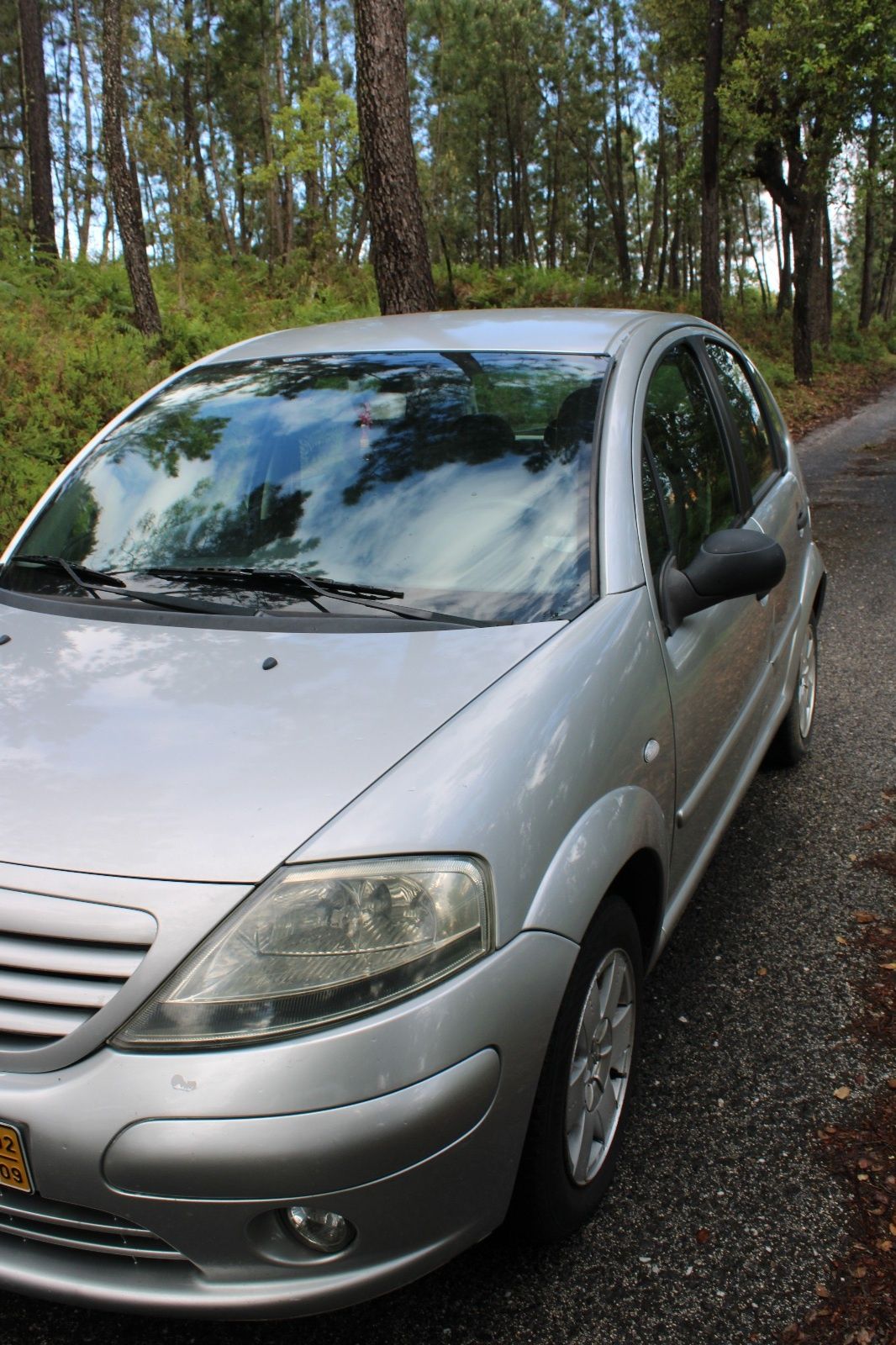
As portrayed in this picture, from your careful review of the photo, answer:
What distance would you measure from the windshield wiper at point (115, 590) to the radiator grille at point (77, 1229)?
47.1 inches

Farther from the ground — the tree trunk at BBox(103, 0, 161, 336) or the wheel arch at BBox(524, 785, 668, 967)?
the tree trunk at BBox(103, 0, 161, 336)

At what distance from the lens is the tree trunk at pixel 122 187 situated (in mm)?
12180

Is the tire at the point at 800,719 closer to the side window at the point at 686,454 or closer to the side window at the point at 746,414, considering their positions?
the side window at the point at 746,414

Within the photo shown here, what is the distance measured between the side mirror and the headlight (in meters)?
1.08

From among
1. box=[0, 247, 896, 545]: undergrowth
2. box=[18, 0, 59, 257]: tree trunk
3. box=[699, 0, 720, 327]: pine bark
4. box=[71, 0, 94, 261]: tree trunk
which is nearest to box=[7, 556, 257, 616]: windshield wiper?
box=[0, 247, 896, 545]: undergrowth

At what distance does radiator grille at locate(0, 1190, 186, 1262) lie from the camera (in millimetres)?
1555

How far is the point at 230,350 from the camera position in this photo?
341cm

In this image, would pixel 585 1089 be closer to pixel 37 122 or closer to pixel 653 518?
pixel 653 518

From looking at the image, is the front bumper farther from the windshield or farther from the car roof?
the car roof

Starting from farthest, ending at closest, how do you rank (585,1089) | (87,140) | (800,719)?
(87,140) → (800,719) → (585,1089)

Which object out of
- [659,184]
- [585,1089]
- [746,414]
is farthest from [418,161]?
[585,1089]

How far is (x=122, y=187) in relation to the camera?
1270cm

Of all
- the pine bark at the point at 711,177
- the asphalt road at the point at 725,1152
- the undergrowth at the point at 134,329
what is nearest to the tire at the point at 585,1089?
the asphalt road at the point at 725,1152

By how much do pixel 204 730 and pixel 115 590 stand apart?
78 cm
